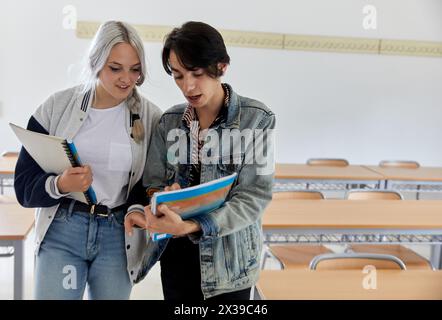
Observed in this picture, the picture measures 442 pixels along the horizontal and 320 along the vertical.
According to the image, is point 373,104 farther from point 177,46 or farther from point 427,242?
point 177,46

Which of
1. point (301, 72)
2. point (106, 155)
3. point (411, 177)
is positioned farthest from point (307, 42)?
point (106, 155)

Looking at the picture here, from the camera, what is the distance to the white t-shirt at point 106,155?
3.59ft

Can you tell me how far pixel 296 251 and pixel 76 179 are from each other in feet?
5.13

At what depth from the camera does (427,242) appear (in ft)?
7.27

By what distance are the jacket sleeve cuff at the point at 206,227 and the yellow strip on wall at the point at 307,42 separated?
3.38 m

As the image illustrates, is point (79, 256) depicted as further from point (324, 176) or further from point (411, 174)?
point (411, 174)

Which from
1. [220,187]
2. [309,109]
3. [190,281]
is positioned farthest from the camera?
[309,109]

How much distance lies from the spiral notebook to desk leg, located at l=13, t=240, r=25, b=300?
2.24ft

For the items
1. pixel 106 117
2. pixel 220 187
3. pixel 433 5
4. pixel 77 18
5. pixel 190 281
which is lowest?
pixel 190 281

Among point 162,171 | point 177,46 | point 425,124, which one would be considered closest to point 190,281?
point 162,171

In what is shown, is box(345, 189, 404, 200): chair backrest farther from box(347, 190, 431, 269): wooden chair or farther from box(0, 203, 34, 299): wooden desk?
box(0, 203, 34, 299): wooden desk

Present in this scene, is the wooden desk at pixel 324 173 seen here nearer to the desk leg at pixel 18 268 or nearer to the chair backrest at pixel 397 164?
the chair backrest at pixel 397 164

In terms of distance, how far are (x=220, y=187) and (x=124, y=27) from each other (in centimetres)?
50
